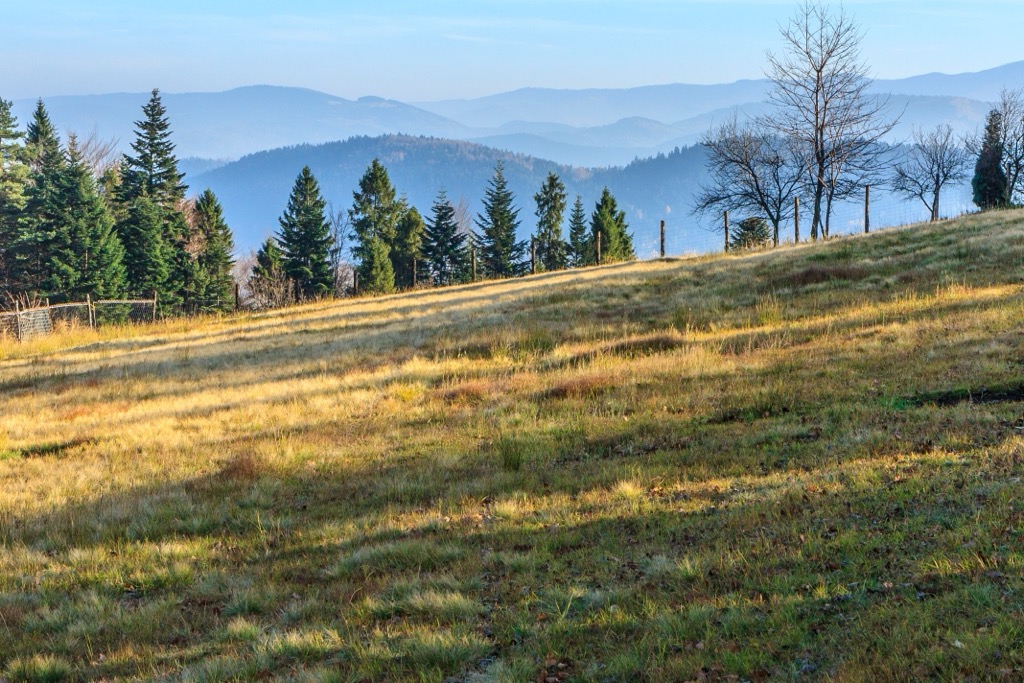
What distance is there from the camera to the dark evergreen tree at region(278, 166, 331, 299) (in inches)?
3004

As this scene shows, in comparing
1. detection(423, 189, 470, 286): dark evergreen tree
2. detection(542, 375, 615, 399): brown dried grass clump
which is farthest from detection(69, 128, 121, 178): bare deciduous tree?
detection(542, 375, 615, 399): brown dried grass clump

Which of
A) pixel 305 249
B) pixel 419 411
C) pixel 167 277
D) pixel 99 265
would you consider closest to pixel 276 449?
pixel 419 411

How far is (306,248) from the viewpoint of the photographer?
77062 mm

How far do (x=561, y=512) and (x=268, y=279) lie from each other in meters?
67.6

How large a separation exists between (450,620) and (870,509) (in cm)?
292

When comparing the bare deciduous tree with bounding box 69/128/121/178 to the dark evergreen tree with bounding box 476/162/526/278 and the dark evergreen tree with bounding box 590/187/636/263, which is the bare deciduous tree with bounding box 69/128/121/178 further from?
the dark evergreen tree with bounding box 590/187/636/263

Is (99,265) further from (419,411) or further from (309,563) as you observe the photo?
(309,563)

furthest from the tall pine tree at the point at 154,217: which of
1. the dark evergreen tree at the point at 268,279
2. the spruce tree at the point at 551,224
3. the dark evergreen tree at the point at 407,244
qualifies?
the spruce tree at the point at 551,224

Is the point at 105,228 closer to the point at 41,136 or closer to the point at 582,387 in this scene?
the point at 41,136

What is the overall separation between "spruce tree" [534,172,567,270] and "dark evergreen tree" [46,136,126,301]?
42.5 meters

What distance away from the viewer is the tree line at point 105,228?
5678 centimetres

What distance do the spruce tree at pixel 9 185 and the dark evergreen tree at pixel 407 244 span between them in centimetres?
3313

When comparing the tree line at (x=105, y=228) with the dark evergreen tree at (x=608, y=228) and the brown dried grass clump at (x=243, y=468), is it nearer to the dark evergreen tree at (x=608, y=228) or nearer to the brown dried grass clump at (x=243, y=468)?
the dark evergreen tree at (x=608, y=228)

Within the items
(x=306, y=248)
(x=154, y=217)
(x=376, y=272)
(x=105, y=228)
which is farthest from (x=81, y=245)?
(x=376, y=272)
